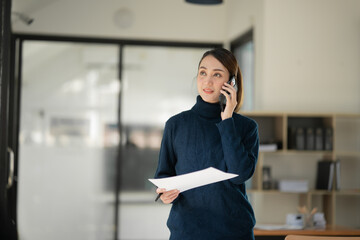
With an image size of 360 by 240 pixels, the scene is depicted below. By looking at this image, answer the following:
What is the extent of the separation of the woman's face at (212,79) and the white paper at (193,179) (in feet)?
1.00

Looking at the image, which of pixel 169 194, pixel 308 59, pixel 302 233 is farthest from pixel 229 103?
pixel 308 59

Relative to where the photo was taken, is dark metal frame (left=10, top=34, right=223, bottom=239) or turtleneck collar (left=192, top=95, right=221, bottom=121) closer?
turtleneck collar (left=192, top=95, right=221, bottom=121)

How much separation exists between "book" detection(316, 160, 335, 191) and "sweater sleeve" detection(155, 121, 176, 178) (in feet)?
11.7

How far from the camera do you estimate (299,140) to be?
5375 mm

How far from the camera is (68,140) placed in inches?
274

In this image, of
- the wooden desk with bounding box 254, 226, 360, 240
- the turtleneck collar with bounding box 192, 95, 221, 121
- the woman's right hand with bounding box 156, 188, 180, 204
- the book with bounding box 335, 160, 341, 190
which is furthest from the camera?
the book with bounding box 335, 160, 341, 190

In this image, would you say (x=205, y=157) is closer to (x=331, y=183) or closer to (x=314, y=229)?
(x=314, y=229)

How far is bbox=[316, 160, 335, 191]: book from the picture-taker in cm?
530

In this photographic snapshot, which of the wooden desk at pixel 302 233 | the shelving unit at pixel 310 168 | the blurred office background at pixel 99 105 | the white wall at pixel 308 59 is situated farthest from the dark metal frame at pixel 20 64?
the wooden desk at pixel 302 233

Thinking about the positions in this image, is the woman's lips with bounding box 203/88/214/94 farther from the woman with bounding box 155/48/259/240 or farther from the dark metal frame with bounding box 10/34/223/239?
the dark metal frame with bounding box 10/34/223/239

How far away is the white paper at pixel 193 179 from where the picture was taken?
1798 mm

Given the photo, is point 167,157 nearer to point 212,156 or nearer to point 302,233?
point 212,156

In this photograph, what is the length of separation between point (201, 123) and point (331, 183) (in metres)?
3.62

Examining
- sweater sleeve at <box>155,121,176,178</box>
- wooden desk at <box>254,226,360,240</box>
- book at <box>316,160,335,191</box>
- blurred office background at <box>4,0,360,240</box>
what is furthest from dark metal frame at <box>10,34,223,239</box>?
sweater sleeve at <box>155,121,176,178</box>
